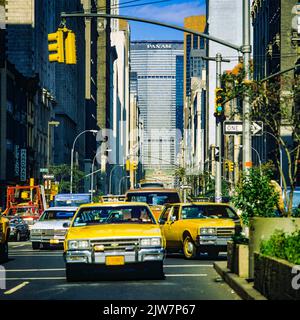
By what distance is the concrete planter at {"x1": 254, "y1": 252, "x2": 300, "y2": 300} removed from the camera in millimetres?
11327

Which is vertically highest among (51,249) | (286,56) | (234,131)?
(286,56)

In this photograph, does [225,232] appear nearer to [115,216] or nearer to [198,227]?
[198,227]

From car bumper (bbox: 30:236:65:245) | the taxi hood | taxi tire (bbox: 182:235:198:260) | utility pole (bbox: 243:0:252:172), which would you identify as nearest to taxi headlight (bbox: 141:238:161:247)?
the taxi hood

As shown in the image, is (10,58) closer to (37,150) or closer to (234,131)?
(37,150)

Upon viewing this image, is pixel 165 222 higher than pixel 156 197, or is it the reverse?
pixel 156 197

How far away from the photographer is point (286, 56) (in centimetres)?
8862

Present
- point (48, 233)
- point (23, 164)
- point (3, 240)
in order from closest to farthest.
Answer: point (3, 240), point (48, 233), point (23, 164)

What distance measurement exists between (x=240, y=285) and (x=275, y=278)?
2828 millimetres

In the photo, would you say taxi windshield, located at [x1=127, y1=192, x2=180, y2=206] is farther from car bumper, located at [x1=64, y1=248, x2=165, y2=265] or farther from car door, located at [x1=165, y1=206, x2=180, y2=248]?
car bumper, located at [x1=64, y1=248, x2=165, y2=265]

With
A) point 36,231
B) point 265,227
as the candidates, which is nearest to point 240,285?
point 265,227

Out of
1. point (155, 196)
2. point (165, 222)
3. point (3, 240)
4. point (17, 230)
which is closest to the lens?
point (3, 240)

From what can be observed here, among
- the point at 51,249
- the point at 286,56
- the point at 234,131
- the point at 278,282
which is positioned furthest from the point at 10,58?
the point at 278,282

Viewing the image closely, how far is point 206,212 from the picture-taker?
28.1m

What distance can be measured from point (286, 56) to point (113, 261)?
7329 centimetres
